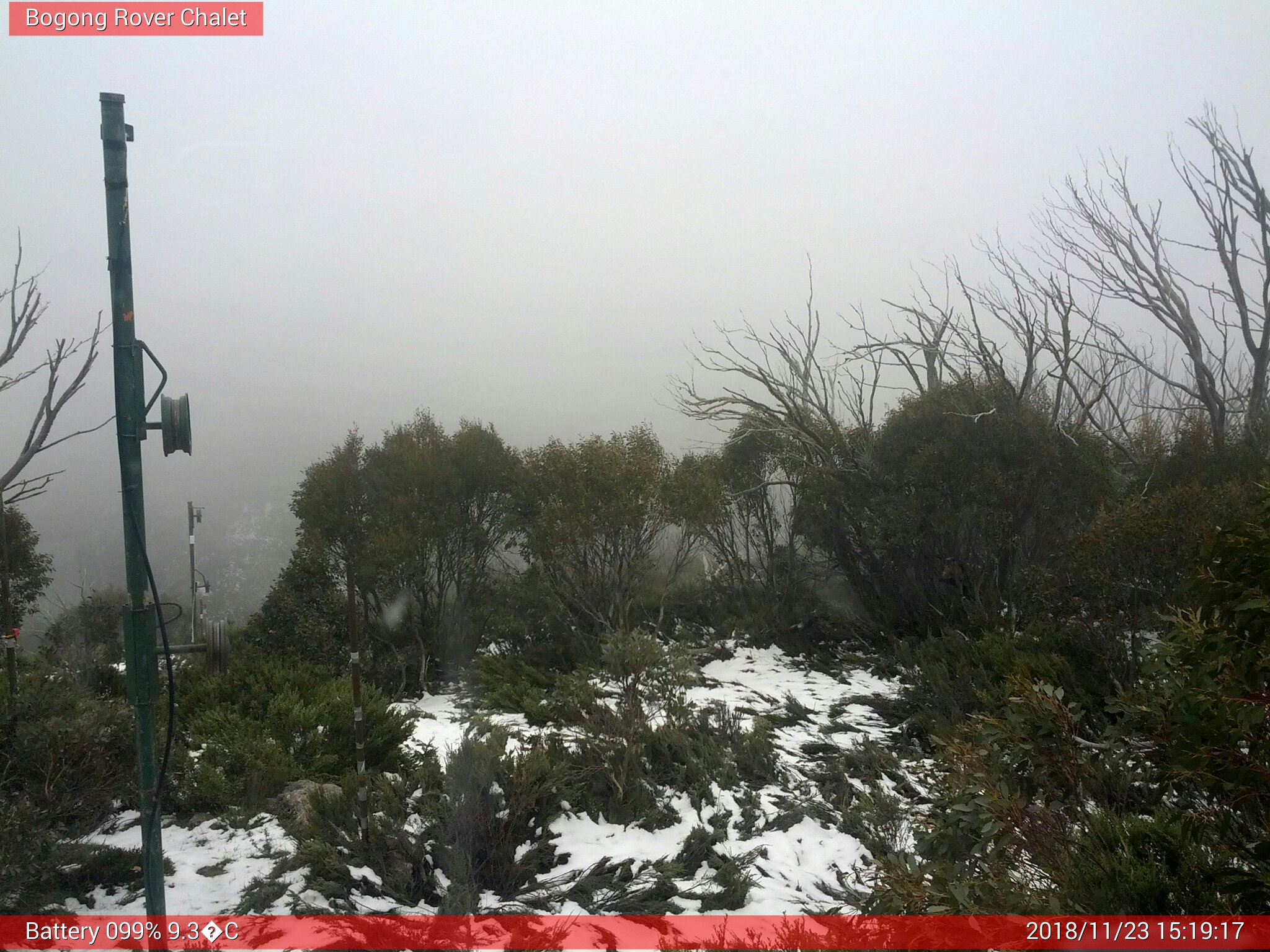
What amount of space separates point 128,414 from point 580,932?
340 centimetres

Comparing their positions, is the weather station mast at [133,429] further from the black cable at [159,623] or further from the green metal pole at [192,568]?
the green metal pole at [192,568]

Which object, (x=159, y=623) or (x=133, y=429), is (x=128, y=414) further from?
(x=159, y=623)

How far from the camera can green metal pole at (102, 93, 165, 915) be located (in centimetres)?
343

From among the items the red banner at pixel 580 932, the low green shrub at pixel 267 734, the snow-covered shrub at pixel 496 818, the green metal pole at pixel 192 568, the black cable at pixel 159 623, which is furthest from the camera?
the green metal pole at pixel 192 568

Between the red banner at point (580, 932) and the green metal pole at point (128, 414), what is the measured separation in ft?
2.63

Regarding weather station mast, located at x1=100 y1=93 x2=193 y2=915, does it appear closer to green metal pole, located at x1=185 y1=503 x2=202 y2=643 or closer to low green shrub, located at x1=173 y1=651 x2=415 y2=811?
low green shrub, located at x1=173 y1=651 x2=415 y2=811

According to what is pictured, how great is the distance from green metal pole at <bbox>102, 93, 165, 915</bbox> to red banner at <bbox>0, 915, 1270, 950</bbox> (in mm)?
800

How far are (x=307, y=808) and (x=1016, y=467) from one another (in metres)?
9.39

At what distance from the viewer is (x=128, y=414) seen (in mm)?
3430

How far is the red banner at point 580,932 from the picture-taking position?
2988mm

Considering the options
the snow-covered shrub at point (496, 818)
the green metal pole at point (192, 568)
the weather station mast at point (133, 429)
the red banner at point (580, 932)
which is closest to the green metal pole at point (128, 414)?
the weather station mast at point (133, 429)

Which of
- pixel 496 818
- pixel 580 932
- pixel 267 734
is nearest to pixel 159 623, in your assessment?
pixel 580 932

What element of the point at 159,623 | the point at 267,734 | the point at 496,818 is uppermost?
the point at 159,623

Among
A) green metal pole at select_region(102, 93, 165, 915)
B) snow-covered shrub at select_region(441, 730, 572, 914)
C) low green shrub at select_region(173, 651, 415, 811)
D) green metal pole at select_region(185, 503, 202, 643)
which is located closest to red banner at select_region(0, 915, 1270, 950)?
snow-covered shrub at select_region(441, 730, 572, 914)
